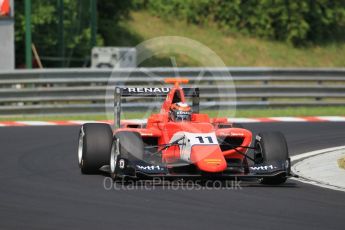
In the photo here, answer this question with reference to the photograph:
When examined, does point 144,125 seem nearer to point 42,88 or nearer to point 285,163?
point 285,163

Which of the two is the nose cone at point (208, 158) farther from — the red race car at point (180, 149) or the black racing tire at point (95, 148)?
the black racing tire at point (95, 148)

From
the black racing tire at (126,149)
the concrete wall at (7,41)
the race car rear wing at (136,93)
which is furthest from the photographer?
the concrete wall at (7,41)

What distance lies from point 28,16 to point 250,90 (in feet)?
20.4

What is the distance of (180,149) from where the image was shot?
13.4 meters

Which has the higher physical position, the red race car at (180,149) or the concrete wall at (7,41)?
the concrete wall at (7,41)

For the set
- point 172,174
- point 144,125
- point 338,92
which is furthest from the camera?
point 338,92

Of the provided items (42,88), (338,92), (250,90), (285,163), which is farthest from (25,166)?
(338,92)

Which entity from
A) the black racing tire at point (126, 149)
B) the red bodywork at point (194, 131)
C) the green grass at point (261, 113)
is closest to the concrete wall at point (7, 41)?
the green grass at point (261, 113)

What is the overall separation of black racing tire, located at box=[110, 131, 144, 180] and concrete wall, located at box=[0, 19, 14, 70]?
43.4 ft

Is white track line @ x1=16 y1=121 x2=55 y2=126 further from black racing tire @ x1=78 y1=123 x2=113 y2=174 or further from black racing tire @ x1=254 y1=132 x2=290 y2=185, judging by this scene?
Result: black racing tire @ x1=254 y1=132 x2=290 y2=185

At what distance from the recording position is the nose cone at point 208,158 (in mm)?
12609

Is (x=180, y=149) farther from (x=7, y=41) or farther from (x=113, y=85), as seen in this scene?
(x=7, y=41)

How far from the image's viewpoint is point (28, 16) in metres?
26.5

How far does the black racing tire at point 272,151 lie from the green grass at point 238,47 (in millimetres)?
26045
